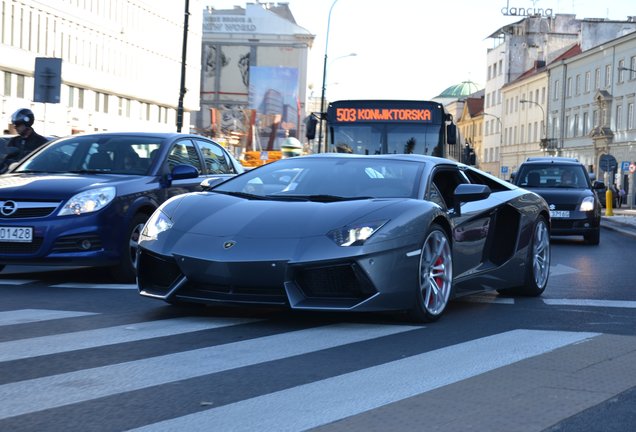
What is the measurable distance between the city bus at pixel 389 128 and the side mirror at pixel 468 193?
499 inches

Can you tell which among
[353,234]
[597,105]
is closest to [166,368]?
[353,234]

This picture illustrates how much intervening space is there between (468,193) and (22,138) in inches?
285

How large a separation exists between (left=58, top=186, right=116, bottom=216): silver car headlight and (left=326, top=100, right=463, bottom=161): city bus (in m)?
11.5

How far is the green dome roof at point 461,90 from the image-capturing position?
185500mm

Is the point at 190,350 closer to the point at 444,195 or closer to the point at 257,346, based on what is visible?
the point at 257,346

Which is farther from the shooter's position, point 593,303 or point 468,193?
point 593,303

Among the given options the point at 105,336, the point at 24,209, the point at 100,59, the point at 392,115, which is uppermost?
the point at 100,59

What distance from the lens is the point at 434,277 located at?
7484mm

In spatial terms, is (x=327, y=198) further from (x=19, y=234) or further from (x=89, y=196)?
(x=19, y=234)

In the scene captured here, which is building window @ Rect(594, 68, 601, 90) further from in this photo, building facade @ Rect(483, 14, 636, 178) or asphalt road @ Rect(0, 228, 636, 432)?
asphalt road @ Rect(0, 228, 636, 432)

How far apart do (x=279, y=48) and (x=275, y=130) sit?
5396cm

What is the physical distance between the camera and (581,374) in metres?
5.39

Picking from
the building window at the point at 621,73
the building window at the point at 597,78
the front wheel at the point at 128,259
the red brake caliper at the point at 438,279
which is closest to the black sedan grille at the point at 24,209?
the front wheel at the point at 128,259

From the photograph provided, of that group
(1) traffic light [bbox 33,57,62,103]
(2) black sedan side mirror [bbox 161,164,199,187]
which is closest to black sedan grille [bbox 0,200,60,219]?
(2) black sedan side mirror [bbox 161,164,199,187]
